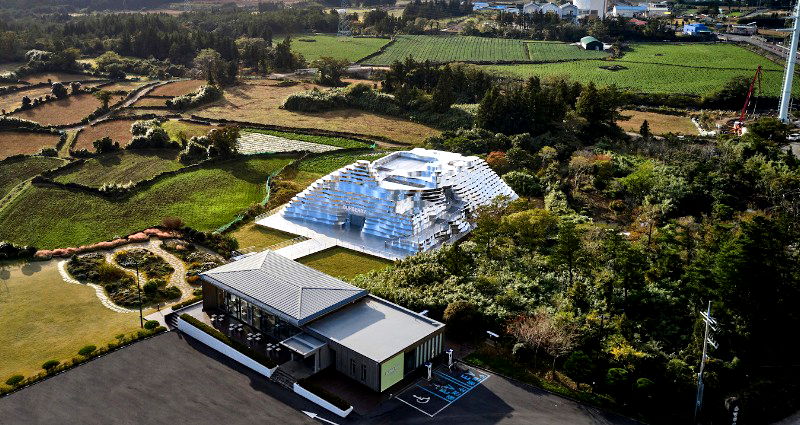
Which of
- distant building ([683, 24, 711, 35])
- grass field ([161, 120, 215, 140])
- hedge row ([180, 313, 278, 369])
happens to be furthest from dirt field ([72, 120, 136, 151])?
distant building ([683, 24, 711, 35])

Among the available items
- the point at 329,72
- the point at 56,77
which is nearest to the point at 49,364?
the point at 329,72

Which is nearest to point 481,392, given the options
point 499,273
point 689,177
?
point 499,273

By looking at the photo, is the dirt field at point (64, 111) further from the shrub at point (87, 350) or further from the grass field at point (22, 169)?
the shrub at point (87, 350)

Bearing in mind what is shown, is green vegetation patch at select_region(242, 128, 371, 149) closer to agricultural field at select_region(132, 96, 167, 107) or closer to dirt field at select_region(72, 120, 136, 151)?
dirt field at select_region(72, 120, 136, 151)

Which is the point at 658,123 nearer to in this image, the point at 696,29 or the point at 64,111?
the point at 696,29

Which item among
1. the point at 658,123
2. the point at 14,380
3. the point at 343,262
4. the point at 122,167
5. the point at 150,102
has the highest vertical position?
the point at 658,123

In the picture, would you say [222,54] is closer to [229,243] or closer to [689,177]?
[229,243]
